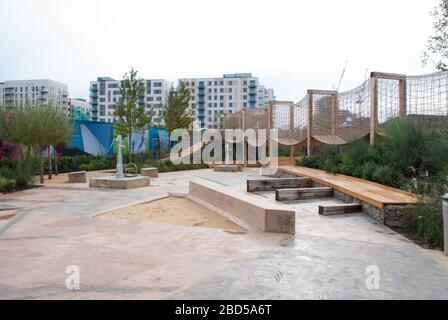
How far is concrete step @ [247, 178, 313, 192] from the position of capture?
9789 mm

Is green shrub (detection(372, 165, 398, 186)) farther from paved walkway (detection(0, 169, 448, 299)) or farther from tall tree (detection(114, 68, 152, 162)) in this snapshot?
tall tree (detection(114, 68, 152, 162))

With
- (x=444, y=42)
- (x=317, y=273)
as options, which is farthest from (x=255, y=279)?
(x=444, y=42)

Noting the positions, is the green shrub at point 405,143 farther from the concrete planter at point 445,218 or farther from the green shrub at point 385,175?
the concrete planter at point 445,218

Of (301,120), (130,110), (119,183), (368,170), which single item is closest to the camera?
(368,170)

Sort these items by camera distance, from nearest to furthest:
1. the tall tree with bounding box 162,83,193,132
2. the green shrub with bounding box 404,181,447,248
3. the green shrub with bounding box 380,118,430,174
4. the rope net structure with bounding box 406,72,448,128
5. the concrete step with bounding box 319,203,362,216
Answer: the green shrub with bounding box 404,181,447,248 < the concrete step with bounding box 319,203,362,216 < the green shrub with bounding box 380,118,430,174 < the rope net structure with bounding box 406,72,448,128 < the tall tree with bounding box 162,83,193,132

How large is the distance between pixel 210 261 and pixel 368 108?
26.1 ft

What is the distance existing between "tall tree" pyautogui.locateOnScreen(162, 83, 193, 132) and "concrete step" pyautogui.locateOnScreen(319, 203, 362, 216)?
1893cm

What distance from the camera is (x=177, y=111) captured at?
83.4ft

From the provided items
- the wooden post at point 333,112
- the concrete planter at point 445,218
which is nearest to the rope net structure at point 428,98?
the wooden post at point 333,112

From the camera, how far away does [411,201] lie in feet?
19.8

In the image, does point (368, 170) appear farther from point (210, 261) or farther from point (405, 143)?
point (210, 261)

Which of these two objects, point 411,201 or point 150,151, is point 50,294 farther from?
point 150,151

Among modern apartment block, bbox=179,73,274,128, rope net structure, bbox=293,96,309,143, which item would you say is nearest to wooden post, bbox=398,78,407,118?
rope net structure, bbox=293,96,309,143

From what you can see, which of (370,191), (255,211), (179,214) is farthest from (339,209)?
(179,214)
